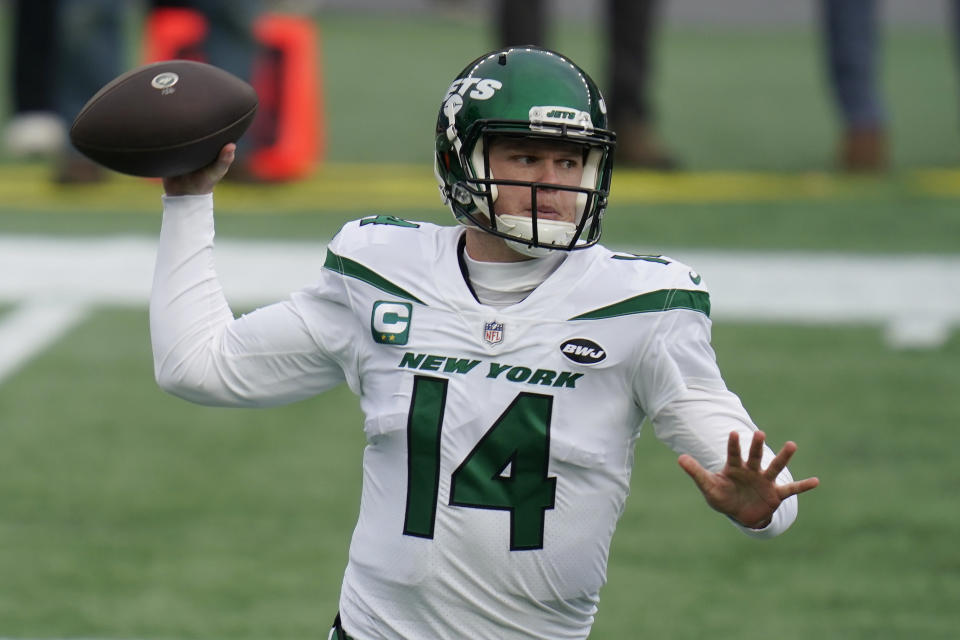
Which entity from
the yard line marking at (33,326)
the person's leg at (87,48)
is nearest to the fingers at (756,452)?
the yard line marking at (33,326)

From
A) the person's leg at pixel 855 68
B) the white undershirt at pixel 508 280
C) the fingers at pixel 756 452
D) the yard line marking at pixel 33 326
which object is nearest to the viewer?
the fingers at pixel 756 452

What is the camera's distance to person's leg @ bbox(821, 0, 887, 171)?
7621 millimetres

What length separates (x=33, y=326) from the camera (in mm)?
6203

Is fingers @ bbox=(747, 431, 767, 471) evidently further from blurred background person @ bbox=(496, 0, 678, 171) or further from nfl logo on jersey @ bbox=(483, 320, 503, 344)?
blurred background person @ bbox=(496, 0, 678, 171)

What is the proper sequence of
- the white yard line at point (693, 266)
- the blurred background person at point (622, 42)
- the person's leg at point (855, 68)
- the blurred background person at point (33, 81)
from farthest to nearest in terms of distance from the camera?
the blurred background person at point (33, 81) < the blurred background person at point (622, 42) < the person's leg at point (855, 68) < the white yard line at point (693, 266)

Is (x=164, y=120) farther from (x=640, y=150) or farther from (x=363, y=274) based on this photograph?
Answer: (x=640, y=150)

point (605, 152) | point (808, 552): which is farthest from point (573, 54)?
point (605, 152)

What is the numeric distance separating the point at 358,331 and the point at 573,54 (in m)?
11.4

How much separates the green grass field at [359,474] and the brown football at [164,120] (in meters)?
1.70

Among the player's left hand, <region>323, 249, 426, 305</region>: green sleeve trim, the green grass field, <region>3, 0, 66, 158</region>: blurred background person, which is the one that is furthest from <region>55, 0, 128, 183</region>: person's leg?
the player's left hand

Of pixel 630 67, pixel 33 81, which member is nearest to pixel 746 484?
pixel 630 67

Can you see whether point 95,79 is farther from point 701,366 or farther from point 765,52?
point 765,52

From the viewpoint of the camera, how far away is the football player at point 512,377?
2342mm

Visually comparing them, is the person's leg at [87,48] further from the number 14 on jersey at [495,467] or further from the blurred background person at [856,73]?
the number 14 on jersey at [495,467]
